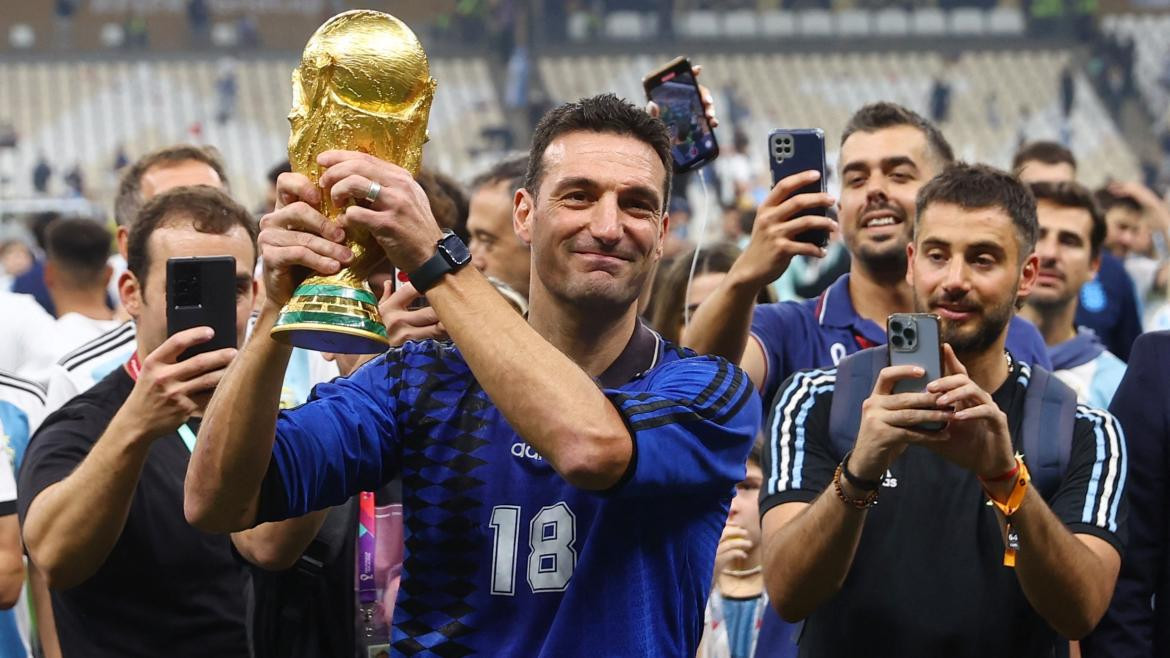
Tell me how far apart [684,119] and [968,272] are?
0.73 m

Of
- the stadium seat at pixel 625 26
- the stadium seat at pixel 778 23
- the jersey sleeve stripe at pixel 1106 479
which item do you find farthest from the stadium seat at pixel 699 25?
the jersey sleeve stripe at pixel 1106 479

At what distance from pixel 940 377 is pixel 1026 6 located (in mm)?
36557

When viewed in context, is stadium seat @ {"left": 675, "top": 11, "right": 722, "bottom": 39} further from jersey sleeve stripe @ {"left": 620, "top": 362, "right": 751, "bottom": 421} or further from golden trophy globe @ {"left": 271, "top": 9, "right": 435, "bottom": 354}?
golden trophy globe @ {"left": 271, "top": 9, "right": 435, "bottom": 354}

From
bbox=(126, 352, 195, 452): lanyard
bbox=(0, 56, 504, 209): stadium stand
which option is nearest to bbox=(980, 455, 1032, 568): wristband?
bbox=(126, 352, 195, 452): lanyard

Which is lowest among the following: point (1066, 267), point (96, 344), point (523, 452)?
point (523, 452)

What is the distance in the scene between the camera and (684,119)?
142 inches

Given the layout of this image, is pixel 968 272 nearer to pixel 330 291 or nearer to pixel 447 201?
pixel 447 201

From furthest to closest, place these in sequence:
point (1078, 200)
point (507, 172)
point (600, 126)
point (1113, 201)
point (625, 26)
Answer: point (625, 26)
point (1113, 201)
point (1078, 200)
point (507, 172)
point (600, 126)

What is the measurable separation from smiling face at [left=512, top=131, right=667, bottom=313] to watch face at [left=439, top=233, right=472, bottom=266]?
0.30 meters

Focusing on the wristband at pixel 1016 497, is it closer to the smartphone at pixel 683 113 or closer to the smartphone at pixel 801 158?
the smartphone at pixel 801 158

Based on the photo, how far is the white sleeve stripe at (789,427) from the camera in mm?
3229

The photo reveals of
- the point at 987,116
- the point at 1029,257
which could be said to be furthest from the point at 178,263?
the point at 987,116

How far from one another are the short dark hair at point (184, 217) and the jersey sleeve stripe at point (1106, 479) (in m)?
1.78

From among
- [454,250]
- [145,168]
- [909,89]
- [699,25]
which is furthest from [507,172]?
[699,25]
